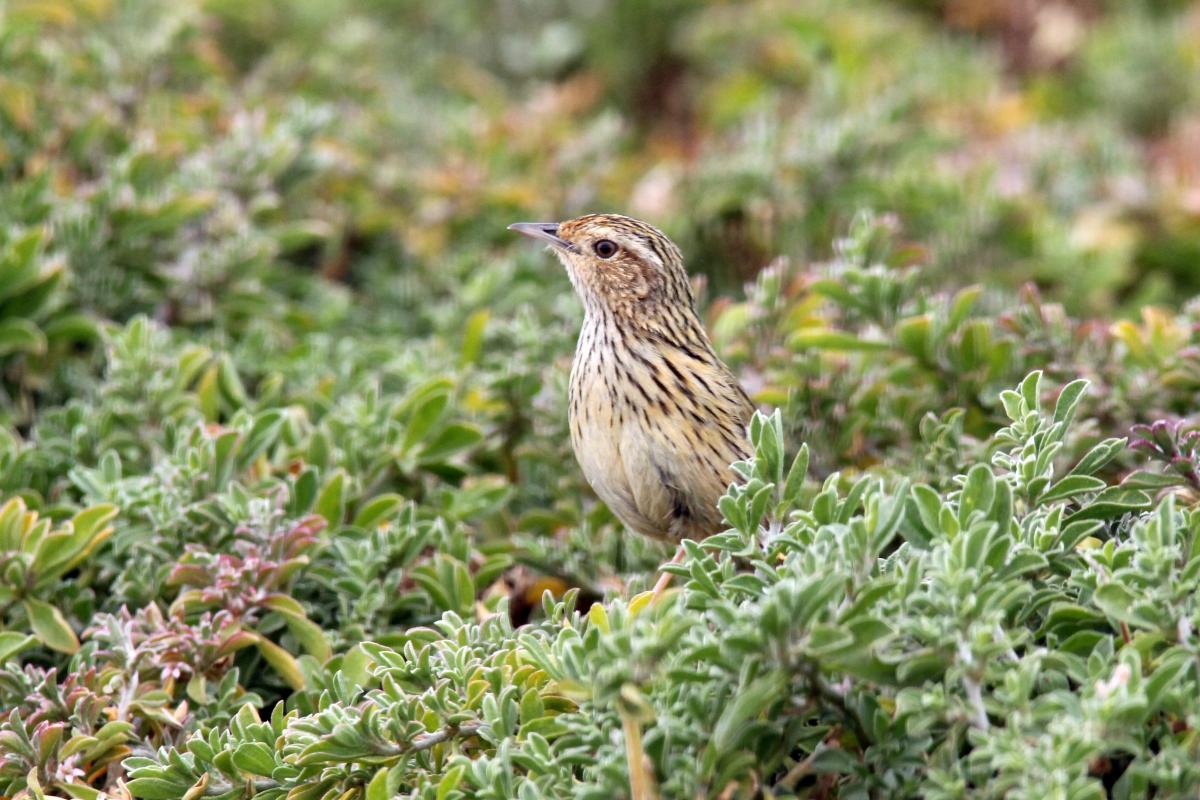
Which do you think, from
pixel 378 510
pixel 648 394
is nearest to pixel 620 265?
pixel 648 394

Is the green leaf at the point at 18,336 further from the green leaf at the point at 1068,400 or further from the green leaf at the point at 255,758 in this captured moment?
the green leaf at the point at 1068,400

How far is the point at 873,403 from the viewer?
210 inches

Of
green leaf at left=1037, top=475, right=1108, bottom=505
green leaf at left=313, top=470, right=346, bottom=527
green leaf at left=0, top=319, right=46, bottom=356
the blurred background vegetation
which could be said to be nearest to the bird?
the blurred background vegetation

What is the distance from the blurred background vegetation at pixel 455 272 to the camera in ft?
15.5

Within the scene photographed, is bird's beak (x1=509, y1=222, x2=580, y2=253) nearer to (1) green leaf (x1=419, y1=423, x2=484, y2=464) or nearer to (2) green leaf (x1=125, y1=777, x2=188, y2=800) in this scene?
(1) green leaf (x1=419, y1=423, x2=484, y2=464)

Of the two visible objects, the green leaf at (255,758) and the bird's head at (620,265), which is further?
the bird's head at (620,265)

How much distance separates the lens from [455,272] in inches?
282

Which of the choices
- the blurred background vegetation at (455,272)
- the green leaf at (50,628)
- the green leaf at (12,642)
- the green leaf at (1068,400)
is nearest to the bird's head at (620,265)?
the blurred background vegetation at (455,272)

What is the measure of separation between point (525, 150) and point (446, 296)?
1.20 m

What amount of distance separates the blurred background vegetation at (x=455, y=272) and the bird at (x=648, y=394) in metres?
0.36

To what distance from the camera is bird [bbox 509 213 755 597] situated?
15.3 feet

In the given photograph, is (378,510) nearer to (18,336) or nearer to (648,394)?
(648,394)

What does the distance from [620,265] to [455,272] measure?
7.07ft

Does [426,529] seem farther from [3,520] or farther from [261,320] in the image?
[261,320]
